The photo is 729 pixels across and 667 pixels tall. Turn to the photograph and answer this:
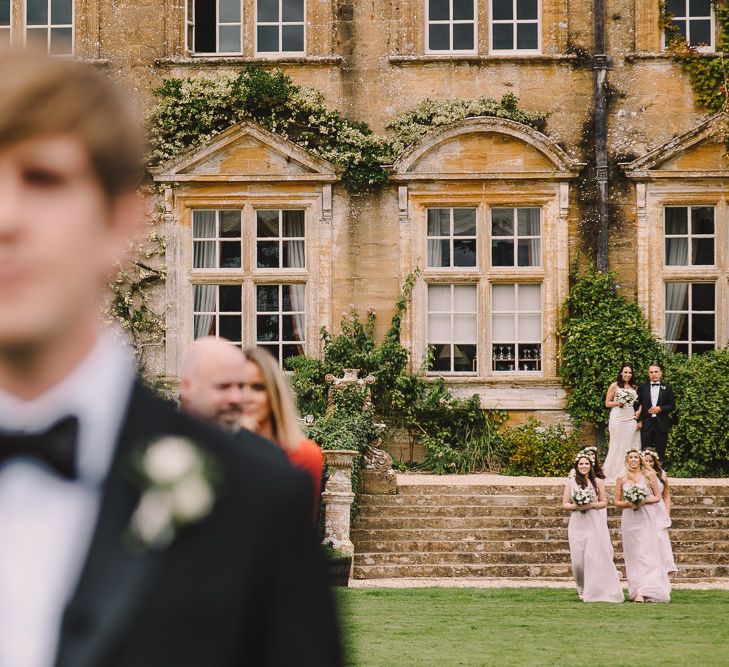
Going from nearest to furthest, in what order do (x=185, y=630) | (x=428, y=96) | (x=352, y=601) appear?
(x=185, y=630), (x=352, y=601), (x=428, y=96)

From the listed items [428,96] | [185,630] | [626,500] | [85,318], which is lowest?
[626,500]

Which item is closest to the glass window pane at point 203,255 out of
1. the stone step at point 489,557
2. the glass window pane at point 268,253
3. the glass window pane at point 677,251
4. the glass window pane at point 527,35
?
the glass window pane at point 268,253

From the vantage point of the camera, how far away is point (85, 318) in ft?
3.54

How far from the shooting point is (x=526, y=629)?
10164mm

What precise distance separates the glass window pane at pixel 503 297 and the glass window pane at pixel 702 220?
263cm

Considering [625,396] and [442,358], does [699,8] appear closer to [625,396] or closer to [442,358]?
[625,396]

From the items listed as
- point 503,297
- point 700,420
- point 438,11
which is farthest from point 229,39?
point 700,420

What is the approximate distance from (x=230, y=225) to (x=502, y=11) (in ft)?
15.9

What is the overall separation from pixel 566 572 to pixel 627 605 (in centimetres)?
200

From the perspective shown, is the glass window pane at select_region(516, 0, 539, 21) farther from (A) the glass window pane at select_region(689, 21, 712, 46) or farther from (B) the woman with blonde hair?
(B) the woman with blonde hair

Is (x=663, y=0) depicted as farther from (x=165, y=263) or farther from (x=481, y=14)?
(x=165, y=263)

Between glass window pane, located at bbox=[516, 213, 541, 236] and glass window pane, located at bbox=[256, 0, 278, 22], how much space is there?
4389 millimetres

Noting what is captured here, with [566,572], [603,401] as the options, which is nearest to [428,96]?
[603,401]

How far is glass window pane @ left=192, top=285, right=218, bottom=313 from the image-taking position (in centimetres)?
1836
